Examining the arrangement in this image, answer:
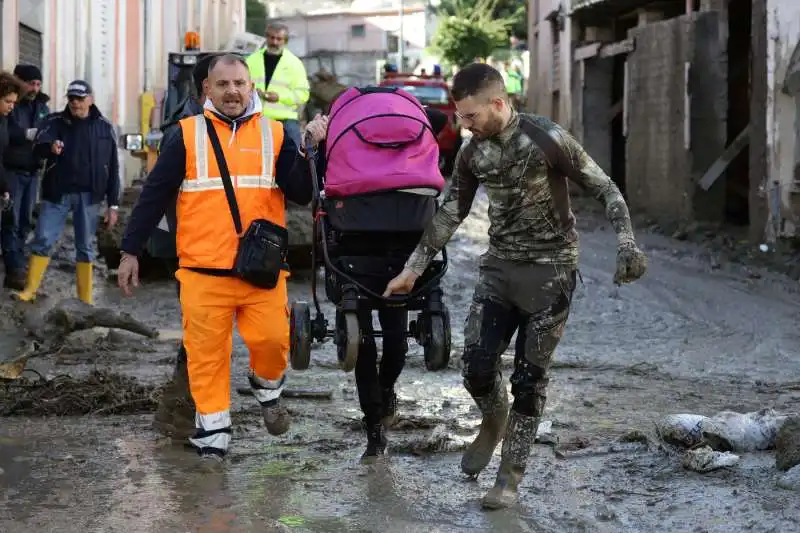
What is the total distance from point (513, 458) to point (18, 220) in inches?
319

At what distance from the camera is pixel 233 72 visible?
617 cm

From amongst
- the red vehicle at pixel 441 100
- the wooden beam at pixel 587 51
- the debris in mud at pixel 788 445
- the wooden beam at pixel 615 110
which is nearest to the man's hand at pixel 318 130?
the debris in mud at pixel 788 445

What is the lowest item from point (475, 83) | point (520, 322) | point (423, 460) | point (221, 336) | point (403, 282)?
point (423, 460)

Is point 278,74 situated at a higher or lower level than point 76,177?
higher

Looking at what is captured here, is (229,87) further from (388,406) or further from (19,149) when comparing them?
(19,149)

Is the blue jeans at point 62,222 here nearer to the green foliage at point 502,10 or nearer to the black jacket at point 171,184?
the black jacket at point 171,184

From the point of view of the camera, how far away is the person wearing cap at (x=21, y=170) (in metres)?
12.1

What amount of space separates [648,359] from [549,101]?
2111 centimetres

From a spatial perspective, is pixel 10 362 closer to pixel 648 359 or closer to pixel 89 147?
pixel 89 147

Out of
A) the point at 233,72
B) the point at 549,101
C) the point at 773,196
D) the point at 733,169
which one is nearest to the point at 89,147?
the point at 233,72

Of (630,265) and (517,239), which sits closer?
(630,265)

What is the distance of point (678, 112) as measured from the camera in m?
17.7

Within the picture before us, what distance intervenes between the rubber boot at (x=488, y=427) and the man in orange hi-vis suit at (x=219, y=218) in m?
1.00

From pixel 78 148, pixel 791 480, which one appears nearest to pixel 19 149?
pixel 78 148
